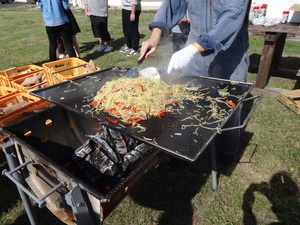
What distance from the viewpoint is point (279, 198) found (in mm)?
3184

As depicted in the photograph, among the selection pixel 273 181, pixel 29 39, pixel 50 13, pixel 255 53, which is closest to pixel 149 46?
pixel 273 181

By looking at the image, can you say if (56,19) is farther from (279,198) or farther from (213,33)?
(279,198)

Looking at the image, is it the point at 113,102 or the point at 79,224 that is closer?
the point at 79,224

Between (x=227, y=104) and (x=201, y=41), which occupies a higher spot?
(x=201, y=41)

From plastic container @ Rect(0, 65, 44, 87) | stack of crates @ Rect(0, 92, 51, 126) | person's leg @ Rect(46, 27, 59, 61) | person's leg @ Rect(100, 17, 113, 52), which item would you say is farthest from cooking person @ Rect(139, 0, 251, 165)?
person's leg @ Rect(100, 17, 113, 52)

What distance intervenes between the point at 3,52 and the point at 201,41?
10942 mm

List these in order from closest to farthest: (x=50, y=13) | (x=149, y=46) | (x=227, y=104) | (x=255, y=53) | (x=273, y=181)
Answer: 1. (x=227, y=104)
2. (x=149, y=46)
3. (x=273, y=181)
4. (x=50, y=13)
5. (x=255, y=53)

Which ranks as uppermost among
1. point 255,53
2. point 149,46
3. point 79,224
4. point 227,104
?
point 149,46

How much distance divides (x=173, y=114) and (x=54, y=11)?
6.36 meters

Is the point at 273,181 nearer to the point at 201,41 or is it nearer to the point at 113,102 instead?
the point at 201,41

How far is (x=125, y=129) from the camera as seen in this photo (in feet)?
6.52

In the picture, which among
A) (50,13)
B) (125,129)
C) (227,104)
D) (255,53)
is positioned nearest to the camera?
(125,129)

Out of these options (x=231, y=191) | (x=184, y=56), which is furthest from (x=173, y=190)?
(x=184, y=56)

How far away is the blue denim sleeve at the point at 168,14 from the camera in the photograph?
2.97 m
